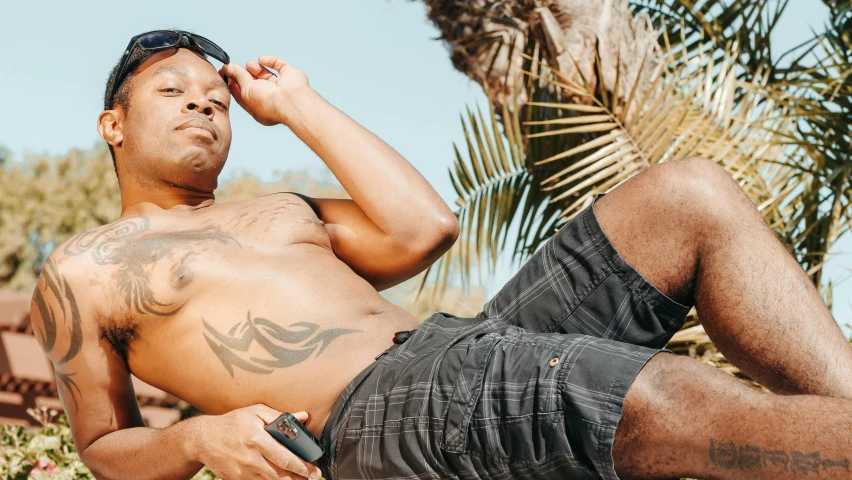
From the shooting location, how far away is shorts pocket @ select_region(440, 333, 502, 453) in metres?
1.79

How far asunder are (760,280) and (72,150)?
20.2m

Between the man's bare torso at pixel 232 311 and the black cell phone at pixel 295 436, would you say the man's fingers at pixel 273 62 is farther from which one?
the black cell phone at pixel 295 436

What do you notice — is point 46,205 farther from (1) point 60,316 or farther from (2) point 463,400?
(2) point 463,400

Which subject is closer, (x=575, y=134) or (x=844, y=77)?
(x=844, y=77)

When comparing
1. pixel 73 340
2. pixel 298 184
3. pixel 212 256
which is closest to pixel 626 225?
pixel 212 256

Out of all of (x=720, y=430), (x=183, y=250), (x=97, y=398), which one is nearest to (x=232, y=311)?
(x=183, y=250)

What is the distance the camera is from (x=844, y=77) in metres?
4.97

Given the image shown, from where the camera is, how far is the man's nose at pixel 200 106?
8.75 ft

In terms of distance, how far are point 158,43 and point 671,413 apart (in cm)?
204

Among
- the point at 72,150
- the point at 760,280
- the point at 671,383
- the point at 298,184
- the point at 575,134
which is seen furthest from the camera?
the point at 298,184

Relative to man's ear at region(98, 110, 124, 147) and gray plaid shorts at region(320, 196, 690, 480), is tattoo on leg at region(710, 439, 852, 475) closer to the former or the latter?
gray plaid shorts at region(320, 196, 690, 480)

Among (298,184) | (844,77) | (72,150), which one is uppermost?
(844,77)

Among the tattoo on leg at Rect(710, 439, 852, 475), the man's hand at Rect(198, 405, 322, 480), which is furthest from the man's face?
the tattoo on leg at Rect(710, 439, 852, 475)

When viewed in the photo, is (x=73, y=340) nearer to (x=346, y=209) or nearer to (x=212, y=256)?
(x=212, y=256)
